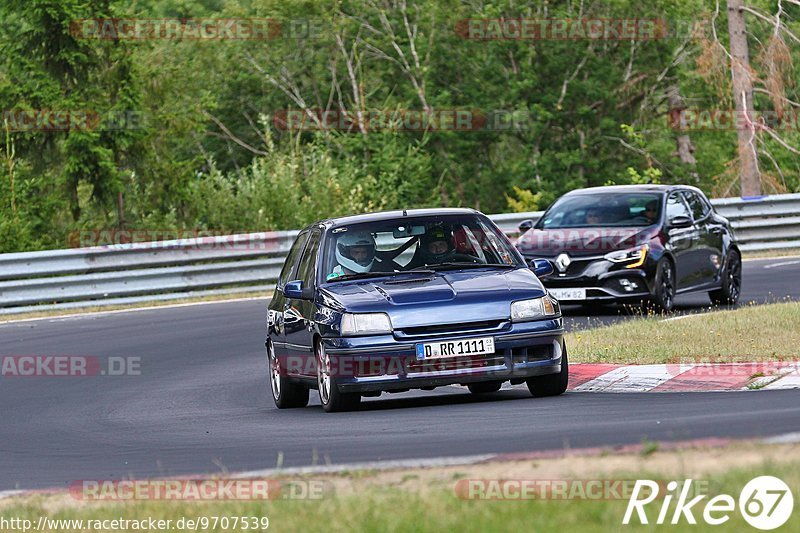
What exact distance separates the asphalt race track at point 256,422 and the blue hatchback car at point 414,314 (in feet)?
0.89

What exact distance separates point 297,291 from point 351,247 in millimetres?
574

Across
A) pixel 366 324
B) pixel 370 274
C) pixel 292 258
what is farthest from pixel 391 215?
pixel 366 324

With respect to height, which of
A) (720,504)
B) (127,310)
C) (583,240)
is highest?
(720,504)

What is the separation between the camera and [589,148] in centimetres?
4866

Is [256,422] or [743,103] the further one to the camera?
[743,103]

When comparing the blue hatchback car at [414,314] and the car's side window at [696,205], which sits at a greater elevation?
the blue hatchback car at [414,314]

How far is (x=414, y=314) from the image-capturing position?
11570mm

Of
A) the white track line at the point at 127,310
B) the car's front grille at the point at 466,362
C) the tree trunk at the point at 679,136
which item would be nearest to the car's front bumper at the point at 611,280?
the white track line at the point at 127,310

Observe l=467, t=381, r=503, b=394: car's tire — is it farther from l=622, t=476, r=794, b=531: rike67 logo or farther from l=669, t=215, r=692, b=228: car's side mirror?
l=669, t=215, r=692, b=228: car's side mirror

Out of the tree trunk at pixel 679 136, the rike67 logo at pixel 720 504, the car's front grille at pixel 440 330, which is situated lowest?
the tree trunk at pixel 679 136

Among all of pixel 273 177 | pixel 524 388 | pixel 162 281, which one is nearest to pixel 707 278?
pixel 524 388

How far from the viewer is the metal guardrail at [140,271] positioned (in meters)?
24.6

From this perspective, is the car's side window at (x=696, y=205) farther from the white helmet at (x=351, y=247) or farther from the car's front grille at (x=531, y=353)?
the car's front grille at (x=531, y=353)

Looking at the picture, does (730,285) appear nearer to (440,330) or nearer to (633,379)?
(633,379)
